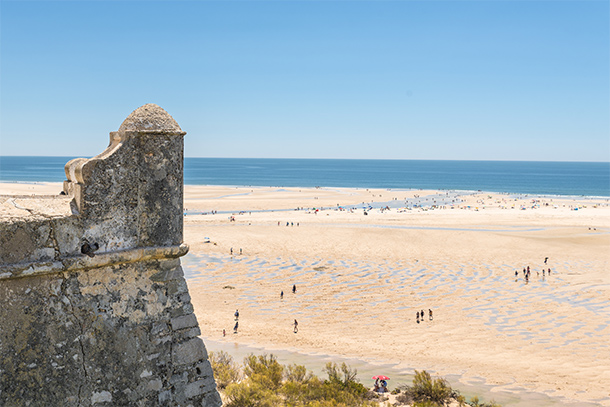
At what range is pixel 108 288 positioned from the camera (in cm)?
424

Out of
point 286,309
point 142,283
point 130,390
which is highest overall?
point 142,283

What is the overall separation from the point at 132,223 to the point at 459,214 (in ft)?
175

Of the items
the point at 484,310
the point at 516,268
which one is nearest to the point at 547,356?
the point at 484,310

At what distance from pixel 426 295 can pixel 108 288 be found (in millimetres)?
19574

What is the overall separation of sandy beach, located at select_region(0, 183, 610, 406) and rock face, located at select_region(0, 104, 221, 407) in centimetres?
1142

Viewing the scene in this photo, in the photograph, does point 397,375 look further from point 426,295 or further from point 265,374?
point 426,295

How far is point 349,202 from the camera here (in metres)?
71.2

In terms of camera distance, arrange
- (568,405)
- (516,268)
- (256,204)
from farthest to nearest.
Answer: (256,204) → (516,268) → (568,405)

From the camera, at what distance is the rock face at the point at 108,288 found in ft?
12.5

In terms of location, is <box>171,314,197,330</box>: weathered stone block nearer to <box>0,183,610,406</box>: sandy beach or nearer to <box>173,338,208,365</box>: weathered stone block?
<box>173,338,208,365</box>: weathered stone block

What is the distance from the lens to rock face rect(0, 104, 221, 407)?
381 centimetres

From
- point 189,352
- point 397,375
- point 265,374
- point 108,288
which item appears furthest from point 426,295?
point 108,288

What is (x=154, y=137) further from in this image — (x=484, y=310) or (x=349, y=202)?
(x=349, y=202)

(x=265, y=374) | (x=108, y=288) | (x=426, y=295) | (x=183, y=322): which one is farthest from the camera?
(x=426, y=295)
